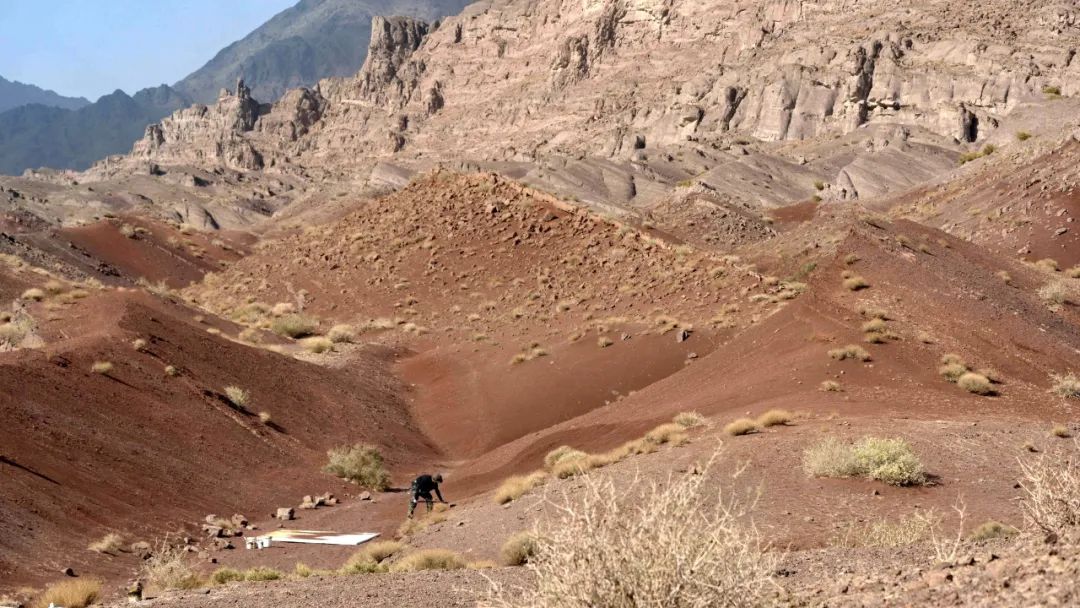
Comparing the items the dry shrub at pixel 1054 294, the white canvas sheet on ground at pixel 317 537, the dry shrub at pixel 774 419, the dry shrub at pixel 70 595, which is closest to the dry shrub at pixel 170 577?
the dry shrub at pixel 70 595

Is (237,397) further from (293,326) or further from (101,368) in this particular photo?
(293,326)

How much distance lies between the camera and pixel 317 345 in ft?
102

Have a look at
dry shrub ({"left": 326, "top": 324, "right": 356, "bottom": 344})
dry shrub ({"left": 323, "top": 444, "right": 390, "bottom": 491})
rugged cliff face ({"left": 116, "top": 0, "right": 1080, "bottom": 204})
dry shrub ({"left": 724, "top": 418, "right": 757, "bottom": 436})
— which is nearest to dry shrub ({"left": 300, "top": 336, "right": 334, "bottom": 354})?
dry shrub ({"left": 326, "top": 324, "right": 356, "bottom": 344})

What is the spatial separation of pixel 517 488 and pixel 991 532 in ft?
24.4

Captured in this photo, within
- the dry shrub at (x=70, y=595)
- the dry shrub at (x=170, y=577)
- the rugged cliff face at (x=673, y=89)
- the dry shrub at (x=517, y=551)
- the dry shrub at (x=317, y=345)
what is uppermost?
the dry shrub at (x=70, y=595)

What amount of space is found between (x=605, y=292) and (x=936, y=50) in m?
80.9

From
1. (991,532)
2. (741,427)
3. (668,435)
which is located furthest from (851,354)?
(991,532)

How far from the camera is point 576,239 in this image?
4003 cm

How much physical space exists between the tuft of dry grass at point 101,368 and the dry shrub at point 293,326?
524 inches

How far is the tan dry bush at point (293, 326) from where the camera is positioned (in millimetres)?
34438

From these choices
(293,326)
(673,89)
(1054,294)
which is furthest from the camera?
(673,89)

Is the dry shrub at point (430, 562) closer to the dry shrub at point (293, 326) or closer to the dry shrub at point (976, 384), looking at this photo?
the dry shrub at point (976, 384)

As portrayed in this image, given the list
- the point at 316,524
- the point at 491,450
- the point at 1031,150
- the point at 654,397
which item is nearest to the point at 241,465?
the point at 316,524

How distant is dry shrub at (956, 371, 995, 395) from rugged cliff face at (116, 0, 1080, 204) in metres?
49.4
